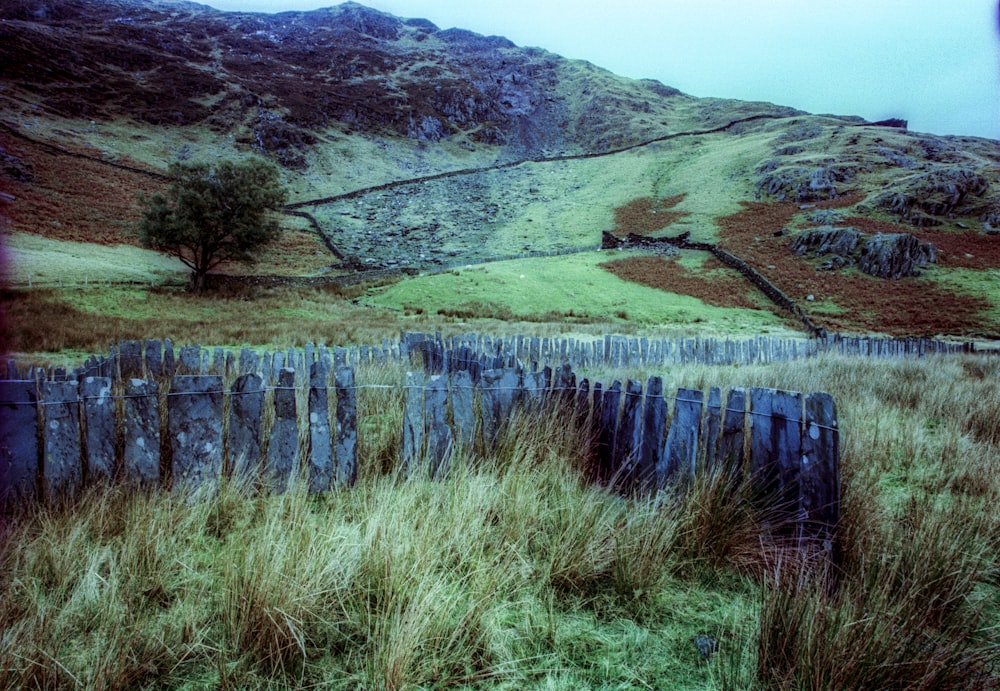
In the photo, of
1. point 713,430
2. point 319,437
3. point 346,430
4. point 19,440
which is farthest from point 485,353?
point 19,440

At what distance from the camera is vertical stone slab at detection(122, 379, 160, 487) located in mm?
3238


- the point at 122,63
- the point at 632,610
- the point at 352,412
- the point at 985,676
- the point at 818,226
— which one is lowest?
the point at 632,610

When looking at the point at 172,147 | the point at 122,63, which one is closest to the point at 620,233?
the point at 172,147

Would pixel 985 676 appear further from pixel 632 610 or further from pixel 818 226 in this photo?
pixel 818 226

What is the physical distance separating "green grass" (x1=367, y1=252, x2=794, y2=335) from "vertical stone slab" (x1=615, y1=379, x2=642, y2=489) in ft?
68.2

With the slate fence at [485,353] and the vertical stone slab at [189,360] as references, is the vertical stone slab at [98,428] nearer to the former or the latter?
the slate fence at [485,353]

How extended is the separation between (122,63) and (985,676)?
94.4m

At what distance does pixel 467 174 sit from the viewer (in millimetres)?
65312

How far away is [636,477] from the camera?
362 cm

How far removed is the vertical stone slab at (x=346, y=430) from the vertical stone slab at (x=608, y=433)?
199 centimetres

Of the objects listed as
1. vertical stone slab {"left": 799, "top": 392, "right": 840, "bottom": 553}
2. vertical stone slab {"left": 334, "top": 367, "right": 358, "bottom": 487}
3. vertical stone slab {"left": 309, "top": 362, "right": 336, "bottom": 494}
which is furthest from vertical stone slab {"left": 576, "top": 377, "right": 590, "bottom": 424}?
vertical stone slab {"left": 309, "top": 362, "right": 336, "bottom": 494}

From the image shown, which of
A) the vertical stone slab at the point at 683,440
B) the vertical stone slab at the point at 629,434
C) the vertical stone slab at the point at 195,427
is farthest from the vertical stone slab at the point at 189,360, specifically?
the vertical stone slab at the point at 683,440

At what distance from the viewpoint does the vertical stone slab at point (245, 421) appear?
3.43 metres

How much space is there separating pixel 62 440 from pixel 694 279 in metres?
33.4
